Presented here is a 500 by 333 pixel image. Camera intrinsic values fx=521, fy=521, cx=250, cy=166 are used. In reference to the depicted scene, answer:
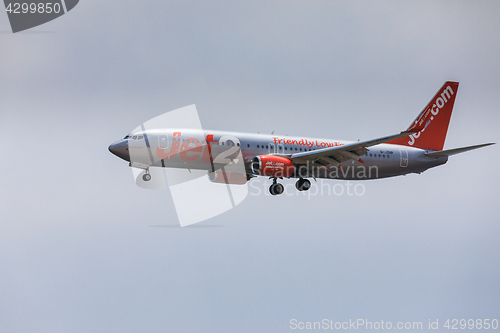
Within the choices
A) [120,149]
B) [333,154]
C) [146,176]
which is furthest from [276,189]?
[120,149]

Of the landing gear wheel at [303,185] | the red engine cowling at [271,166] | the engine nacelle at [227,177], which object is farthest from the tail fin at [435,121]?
the engine nacelle at [227,177]

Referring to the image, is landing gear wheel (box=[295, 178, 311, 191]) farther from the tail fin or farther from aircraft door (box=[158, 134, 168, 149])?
aircraft door (box=[158, 134, 168, 149])

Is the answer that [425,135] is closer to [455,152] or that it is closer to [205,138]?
[455,152]

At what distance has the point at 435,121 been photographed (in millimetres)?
53156

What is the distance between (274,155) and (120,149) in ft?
41.8

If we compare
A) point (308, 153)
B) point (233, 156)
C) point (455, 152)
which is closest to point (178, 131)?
point (233, 156)

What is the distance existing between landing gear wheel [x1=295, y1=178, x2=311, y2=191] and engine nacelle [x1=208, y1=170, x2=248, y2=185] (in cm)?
498

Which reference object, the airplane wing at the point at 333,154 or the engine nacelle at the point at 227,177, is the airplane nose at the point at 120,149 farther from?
the airplane wing at the point at 333,154

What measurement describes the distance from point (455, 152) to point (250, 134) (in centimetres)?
1789

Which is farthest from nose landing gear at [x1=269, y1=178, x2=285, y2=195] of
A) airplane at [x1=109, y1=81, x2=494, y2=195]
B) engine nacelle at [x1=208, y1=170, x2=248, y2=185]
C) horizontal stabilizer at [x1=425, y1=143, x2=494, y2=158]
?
horizontal stabilizer at [x1=425, y1=143, x2=494, y2=158]

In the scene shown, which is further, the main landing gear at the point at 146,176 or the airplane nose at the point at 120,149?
the main landing gear at the point at 146,176

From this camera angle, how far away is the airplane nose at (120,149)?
136ft

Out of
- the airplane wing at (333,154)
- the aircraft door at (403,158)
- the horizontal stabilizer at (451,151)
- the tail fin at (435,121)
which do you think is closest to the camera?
the horizontal stabilizer at (451,151)

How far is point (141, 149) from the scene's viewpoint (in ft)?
136
